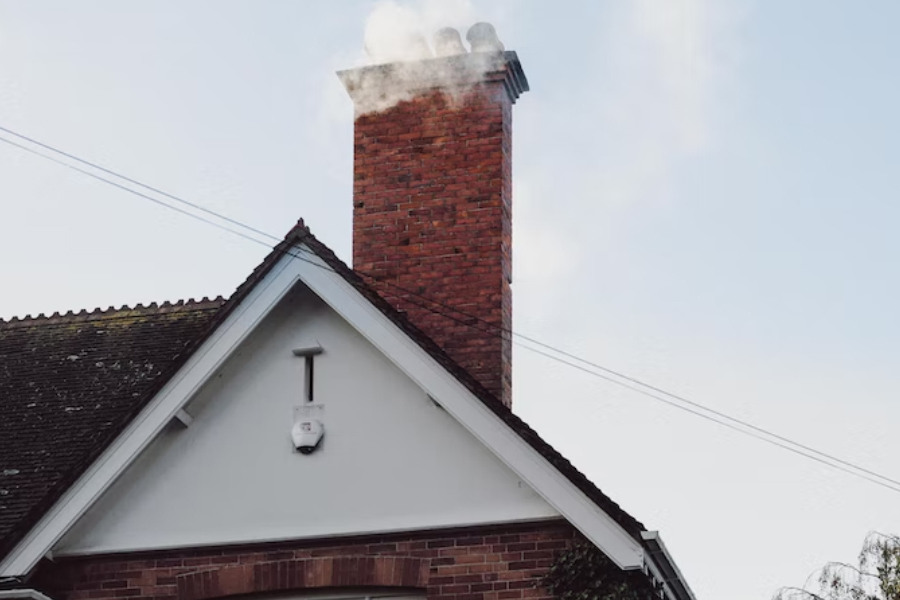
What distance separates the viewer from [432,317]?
54.0 feet

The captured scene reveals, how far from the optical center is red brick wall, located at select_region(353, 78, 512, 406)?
647 inches

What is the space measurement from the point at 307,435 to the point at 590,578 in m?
2.40

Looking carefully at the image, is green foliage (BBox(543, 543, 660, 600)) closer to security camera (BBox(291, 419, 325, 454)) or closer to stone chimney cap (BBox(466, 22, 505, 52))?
security camera (BBox(291, 419, 325, 454))

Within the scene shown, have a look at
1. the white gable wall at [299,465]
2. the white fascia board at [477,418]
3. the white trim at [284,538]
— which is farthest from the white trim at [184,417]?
the white fascia board at [477,418]

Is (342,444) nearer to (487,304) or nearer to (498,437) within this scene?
(498,437)

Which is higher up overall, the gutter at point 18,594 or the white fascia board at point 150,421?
the white fascia board at point 150,421

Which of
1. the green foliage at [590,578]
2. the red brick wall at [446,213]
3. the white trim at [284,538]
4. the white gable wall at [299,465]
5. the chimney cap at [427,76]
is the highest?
the chimney cap at [427,76]

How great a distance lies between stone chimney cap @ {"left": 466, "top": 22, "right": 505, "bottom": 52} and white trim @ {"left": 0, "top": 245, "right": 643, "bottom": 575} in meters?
4.36

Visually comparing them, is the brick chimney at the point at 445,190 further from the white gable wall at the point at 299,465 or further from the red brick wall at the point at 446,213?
the white gable wall at the point at 299,465

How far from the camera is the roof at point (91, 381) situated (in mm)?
13633

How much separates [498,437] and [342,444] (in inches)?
51.5

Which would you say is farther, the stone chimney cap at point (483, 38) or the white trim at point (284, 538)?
the stone chimney cap at point (483, 38)

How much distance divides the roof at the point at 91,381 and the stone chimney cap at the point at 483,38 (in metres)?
3.43

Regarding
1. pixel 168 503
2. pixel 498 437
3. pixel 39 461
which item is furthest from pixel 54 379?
pixel 498 437
